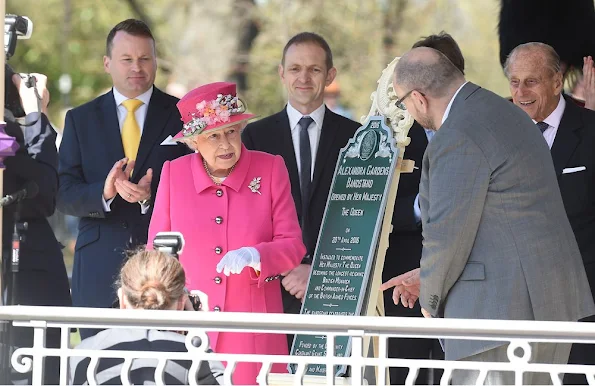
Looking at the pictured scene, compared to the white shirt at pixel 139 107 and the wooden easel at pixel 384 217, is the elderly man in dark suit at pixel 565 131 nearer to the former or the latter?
the wooden easel at pixel 384 217

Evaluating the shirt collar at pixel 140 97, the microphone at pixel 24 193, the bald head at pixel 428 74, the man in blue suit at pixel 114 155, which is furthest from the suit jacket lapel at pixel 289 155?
the bald head at pixel 428 74

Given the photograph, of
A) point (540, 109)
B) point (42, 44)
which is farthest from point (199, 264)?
point (42, 44)

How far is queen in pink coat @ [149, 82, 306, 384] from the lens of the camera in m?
5.62

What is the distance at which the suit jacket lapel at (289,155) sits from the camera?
6.57m

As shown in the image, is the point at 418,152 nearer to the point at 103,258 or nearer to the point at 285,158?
the point at 285,158

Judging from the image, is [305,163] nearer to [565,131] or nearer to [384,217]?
[384,217]

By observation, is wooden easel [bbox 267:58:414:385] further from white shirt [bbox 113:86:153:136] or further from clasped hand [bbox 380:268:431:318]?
white shirt [bbox 113:86:153:136]

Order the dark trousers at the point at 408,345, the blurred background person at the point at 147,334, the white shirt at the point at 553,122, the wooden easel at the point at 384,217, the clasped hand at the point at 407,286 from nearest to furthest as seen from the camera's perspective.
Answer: the blurred background person at the point at 147,334
the clasped hand at the point at 407,286
the wooden easel at the point at 384,217
the white shirt at the point at 553,122
the dark trousers at the point at 408,345

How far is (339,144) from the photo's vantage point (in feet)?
21.7

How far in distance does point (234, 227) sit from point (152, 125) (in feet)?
3.45

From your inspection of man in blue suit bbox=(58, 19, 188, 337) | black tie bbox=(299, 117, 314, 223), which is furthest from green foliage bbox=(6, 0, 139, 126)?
black tie bbox=(299, 117, 314, 223)

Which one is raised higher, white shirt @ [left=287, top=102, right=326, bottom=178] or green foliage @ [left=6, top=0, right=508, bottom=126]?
green foliage @ [left=6, top=0, right=508, bottom=126]

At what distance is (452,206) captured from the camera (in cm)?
479

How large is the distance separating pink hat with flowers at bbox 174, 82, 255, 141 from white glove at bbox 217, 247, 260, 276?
0.58 meters
